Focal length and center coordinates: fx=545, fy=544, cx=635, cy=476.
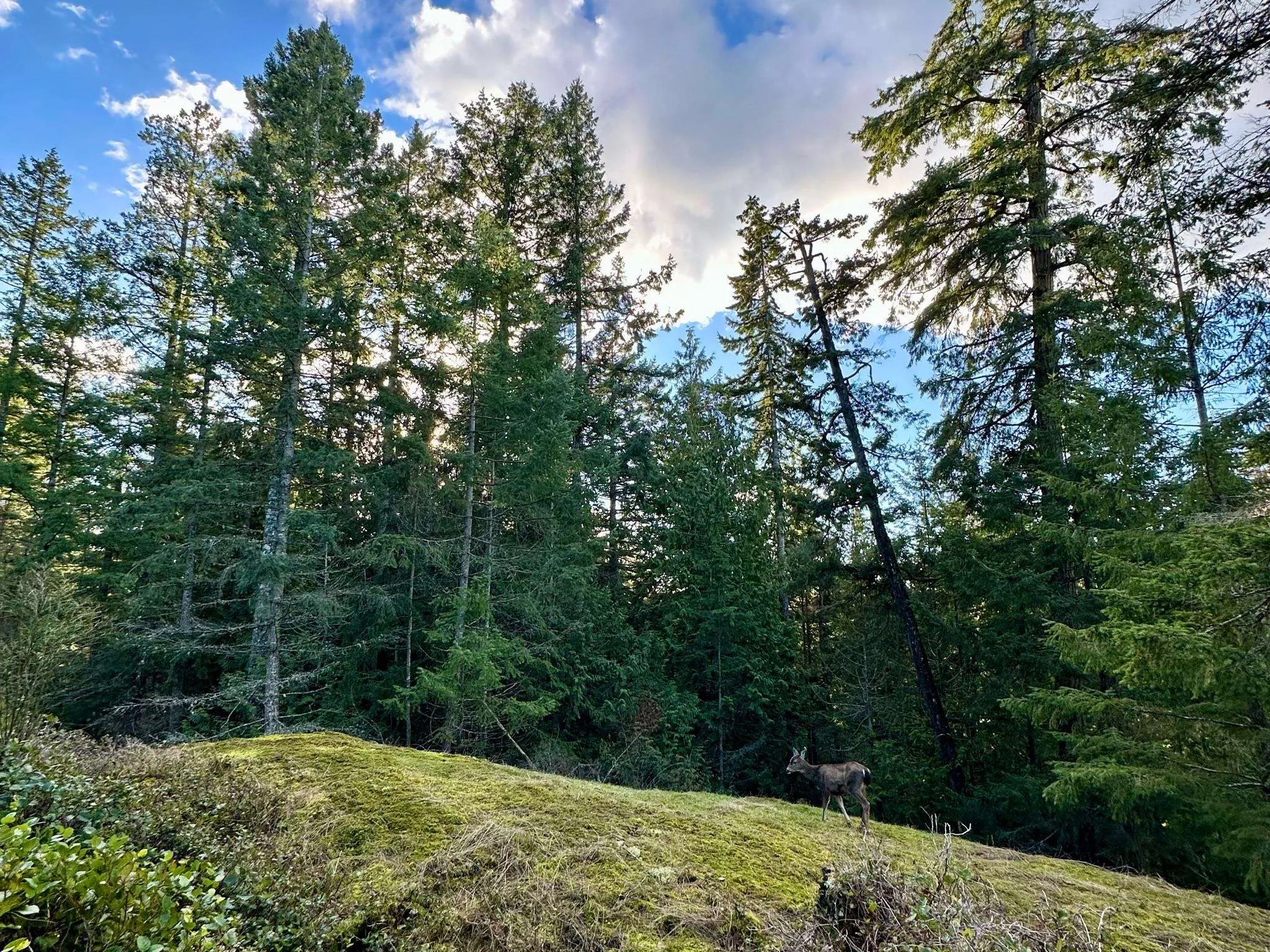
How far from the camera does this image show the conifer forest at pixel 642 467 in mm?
5871

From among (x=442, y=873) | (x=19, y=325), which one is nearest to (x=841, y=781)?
(x=442, y=873)

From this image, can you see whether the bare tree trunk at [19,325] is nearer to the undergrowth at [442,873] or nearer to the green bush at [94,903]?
the undergrowth at [442,873]

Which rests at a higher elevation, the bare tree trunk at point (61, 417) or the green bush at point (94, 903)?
the bare tree trunk at point (61, 417)

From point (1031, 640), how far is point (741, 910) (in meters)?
8.49

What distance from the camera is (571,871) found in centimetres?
261

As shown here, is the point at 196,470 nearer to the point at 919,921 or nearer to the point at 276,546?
the point at 276,546

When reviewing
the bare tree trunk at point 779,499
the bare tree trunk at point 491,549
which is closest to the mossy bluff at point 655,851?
the bare tree trunk at point 491,549

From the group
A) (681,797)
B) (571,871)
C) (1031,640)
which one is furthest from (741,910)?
(1031,640)

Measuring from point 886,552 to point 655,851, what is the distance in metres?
9.39

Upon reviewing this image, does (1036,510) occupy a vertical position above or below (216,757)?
above

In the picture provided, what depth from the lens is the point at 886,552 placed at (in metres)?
10.9

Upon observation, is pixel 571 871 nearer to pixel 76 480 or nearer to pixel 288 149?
pixel 288 149

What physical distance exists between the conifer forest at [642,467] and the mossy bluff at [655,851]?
256 centimetres

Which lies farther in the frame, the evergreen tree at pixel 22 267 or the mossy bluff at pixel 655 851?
the evergreen tree at pixel 22 267
